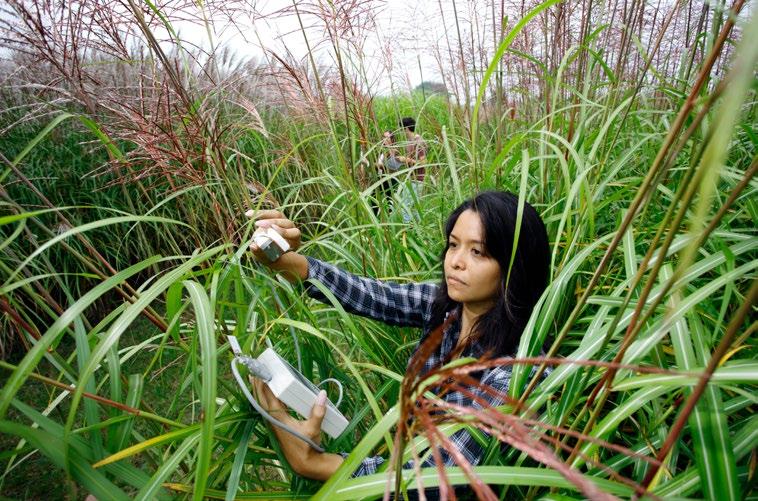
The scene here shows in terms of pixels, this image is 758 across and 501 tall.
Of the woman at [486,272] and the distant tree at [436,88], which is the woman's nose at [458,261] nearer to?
the woman at [486,272]

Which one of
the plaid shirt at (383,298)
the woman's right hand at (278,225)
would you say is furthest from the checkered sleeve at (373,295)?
the woman's right hand at (278,225)

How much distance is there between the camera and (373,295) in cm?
118

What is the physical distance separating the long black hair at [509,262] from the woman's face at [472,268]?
1 cm

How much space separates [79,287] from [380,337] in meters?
2.05

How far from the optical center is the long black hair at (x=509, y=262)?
3.12 feet

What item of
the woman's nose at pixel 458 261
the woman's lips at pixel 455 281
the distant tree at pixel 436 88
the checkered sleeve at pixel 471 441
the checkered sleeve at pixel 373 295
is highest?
the distant tree at pixel 436 88

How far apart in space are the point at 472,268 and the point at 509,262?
81mm

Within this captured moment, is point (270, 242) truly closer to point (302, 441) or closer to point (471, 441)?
point (302, 441)

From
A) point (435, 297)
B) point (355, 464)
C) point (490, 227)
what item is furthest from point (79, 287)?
point (355, 464)

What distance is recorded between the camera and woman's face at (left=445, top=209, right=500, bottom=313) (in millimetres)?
979

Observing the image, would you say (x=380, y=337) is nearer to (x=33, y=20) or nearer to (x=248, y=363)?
(x=248, y=363)

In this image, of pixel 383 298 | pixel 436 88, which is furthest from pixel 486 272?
pixel 436 88

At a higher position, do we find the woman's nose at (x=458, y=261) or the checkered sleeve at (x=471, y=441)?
the woman's nose at (x=458, y=261)

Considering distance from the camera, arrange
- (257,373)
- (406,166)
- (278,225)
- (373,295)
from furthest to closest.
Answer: (406,166)
(373,295)
(278,225)
(257,373)
